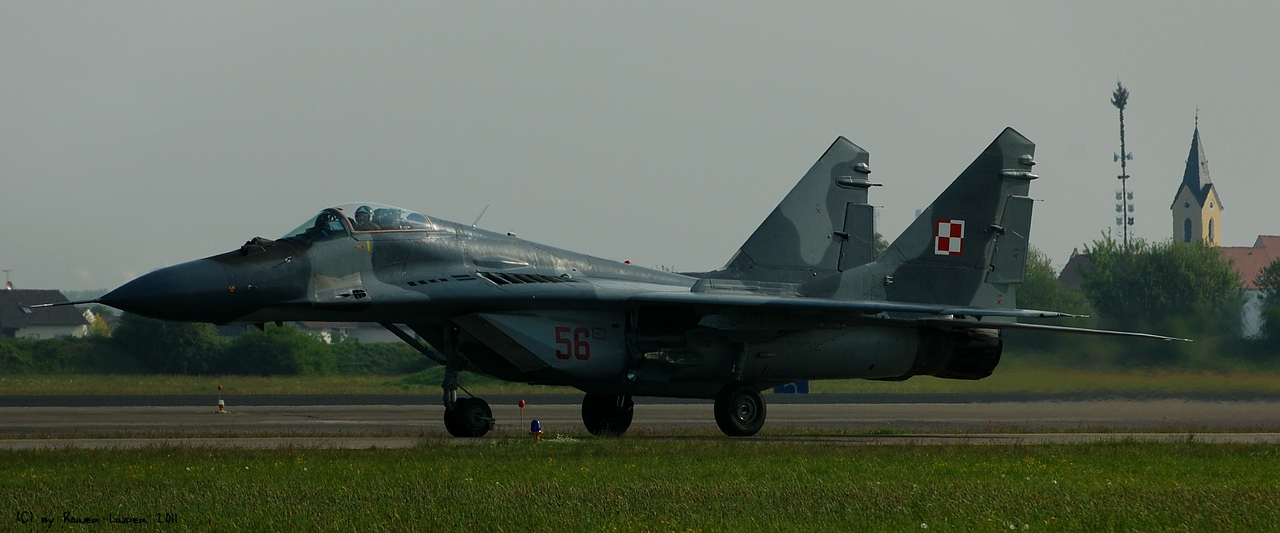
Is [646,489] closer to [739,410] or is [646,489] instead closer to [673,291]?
[739,410]

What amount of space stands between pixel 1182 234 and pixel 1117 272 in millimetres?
101453

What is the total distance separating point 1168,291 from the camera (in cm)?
3167

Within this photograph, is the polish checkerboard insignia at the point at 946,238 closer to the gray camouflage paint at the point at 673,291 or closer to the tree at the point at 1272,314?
the gray camouflage paint at the point at 673,291

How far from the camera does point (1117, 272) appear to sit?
35844 mm

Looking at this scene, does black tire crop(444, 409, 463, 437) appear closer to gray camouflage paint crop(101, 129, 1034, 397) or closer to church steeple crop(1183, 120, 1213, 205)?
gray camouflage paint crop(101, 129, 1034, 397)

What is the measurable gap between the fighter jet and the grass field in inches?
185

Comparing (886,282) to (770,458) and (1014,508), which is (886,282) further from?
(1014,508)

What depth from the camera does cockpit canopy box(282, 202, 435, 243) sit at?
58.2 feet

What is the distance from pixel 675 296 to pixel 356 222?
15.1 feet

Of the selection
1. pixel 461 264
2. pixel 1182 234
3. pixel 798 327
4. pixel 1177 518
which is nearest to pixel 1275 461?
pixel 1177 518

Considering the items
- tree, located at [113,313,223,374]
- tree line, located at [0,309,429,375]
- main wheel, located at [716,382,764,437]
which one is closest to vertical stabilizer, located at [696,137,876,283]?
main wheel, located at [716,382,764,437]

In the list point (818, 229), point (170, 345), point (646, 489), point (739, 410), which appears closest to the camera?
point (646, 489)

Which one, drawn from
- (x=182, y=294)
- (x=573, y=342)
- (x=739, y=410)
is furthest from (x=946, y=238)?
(x=182, y=294)

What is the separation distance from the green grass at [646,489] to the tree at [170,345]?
108 ft
